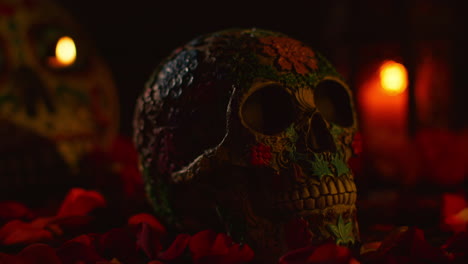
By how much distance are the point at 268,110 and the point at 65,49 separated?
1.23m

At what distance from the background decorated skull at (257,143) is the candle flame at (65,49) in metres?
1.00

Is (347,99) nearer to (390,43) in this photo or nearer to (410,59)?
(410,59)

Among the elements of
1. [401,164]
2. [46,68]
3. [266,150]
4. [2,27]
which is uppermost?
[2,27]

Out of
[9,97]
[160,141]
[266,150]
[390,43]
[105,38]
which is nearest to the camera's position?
[266,150]

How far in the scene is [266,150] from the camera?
1142mm

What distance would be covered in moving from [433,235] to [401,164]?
3.70ft

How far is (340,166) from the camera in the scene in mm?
1194

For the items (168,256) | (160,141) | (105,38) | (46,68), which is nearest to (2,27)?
(46,68)

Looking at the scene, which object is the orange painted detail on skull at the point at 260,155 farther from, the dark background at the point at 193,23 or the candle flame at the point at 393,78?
the dark background at the point at 193,23

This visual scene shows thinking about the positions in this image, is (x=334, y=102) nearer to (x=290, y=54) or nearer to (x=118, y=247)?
(x=290, y=54)

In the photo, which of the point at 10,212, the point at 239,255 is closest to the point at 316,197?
the point at 239,255

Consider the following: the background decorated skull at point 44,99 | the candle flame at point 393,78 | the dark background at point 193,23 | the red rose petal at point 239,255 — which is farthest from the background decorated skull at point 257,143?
the dark background at point 193,23

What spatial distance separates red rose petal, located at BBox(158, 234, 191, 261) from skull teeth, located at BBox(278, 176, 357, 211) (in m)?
0.23

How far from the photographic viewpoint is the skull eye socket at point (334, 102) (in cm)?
129
